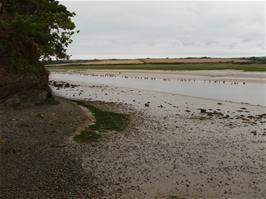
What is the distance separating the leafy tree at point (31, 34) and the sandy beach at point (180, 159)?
935 centimetres

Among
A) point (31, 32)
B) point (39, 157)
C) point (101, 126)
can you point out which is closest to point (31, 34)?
point (31, 32)

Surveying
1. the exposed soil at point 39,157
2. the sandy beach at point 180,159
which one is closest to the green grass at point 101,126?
the sandy beach at point 180,159

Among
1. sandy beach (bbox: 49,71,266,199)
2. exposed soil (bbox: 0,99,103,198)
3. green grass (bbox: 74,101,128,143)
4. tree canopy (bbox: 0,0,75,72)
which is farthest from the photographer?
tree canopy (bbox: 0,0,75,72)

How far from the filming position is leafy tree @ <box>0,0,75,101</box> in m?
24.7

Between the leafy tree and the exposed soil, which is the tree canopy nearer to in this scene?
the leafy tree

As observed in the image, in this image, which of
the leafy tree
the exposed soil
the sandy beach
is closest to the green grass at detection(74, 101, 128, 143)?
the sandy beach

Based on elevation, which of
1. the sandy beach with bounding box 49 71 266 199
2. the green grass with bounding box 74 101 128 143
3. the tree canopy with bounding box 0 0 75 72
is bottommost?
the sandy beach with bounding box 49 71 266 199

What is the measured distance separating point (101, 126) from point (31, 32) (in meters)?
8.68

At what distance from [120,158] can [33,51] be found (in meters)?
15.1

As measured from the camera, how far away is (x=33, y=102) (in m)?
27.0

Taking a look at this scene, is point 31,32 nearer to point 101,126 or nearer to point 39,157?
point 101,126

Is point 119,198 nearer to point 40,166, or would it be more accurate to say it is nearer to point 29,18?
point 40,166

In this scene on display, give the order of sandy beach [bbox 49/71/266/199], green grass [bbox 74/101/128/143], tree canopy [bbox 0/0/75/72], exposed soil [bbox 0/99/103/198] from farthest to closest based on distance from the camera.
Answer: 1. tree canopy [bbox 0/0/75/72]
2. green grass [bbox 74/101/128/143]
3. sandy beach [bbox 49/71/266/199]
4. exposed soil [bbox 0/99/103/198]

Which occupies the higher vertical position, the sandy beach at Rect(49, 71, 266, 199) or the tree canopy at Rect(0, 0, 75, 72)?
the tree canopy at Rect(0, 0, 75, 72)
